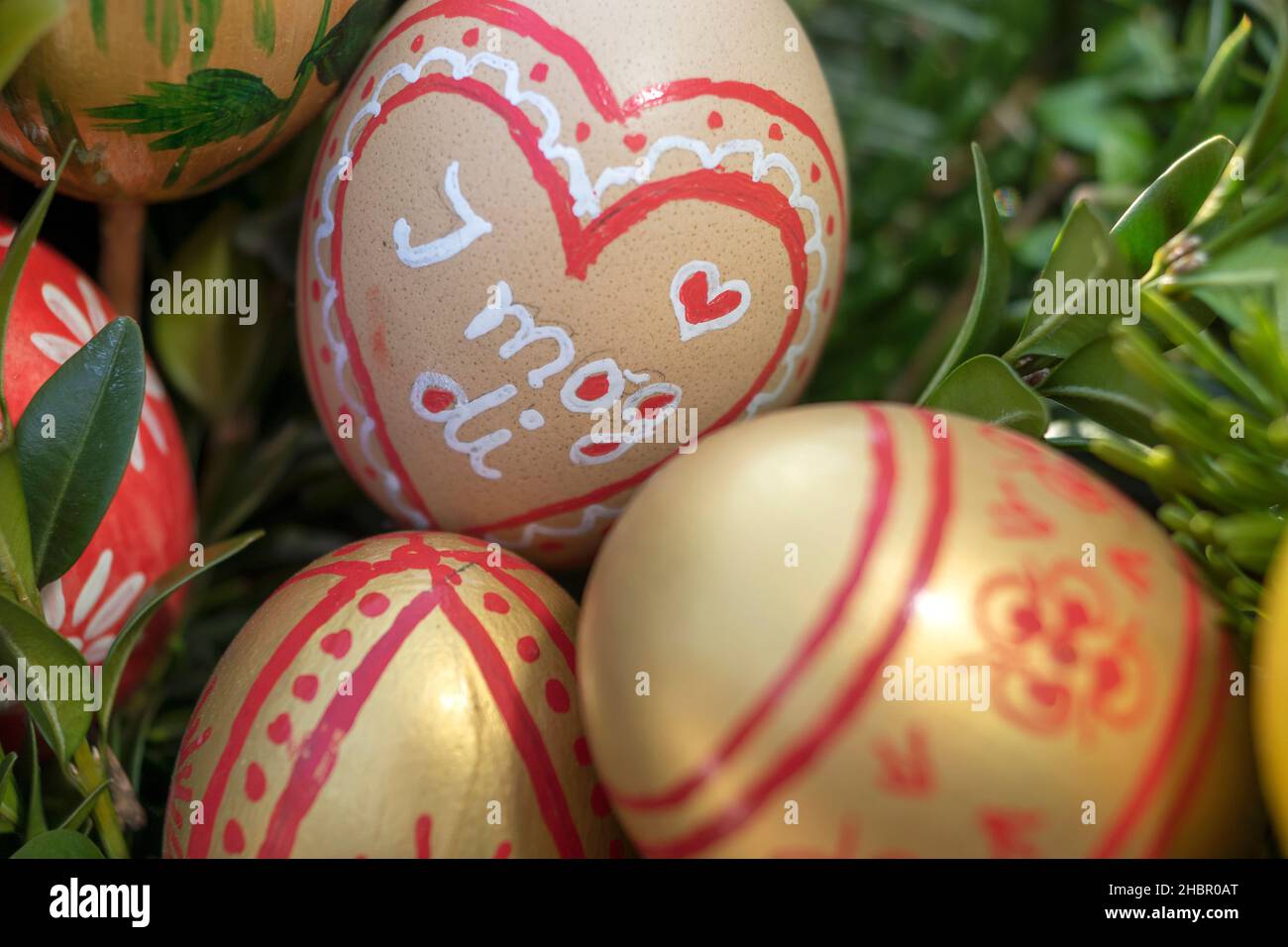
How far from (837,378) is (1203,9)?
0.40 meters

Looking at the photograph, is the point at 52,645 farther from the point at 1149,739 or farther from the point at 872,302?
the point at 872,302

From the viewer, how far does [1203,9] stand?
886 mm

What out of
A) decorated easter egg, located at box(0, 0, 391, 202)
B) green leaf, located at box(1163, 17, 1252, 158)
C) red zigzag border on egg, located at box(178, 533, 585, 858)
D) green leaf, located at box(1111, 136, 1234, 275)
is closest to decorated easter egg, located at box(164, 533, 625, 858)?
red zigzag border on egg, located at box(178, 533, 585, 858)

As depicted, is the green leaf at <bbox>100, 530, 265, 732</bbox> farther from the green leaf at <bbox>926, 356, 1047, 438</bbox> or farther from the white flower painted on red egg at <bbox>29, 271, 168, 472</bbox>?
the green leaf at <bbox>926, 356, 1047, 438</bbox>

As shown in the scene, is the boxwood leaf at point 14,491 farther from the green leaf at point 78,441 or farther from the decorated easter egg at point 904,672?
the decorated easter egg at point 904,672

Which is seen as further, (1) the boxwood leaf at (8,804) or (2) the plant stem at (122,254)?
(2) the plant stem at (122,254)

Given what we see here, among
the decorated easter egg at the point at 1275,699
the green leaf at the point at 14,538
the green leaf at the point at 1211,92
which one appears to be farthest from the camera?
the green leaf at the point at 1211,92

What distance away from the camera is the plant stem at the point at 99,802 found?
1.79 feet

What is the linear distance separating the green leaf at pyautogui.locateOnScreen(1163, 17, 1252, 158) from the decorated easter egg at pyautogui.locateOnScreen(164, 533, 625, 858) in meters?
0.50

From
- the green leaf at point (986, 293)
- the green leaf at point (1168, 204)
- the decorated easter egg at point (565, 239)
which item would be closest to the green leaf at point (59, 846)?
the decorated easter egg at point (565, 239)

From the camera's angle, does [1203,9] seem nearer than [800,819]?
No

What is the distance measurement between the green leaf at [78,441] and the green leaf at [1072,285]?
42 centimetres

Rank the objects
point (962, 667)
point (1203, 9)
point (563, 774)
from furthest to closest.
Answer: point (1203, 9) < point (563, 774) < point (962, 667)
